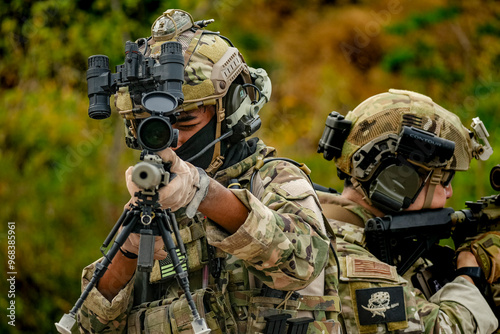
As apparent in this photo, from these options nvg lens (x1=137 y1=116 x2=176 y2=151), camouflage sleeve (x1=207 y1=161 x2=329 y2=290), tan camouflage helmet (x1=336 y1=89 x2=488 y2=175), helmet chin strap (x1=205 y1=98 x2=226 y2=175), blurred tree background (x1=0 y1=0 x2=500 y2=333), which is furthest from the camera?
blurred tree background (x1=0 y1=0 x2=500 y2=333)

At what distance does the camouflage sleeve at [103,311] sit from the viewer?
3.41 meters

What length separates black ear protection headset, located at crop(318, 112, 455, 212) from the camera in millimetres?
4418

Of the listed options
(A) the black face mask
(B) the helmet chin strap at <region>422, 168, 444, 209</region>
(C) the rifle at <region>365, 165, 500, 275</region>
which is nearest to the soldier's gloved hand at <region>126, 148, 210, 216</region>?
(A) the black face mask

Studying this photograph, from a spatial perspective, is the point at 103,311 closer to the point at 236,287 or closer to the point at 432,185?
the point at 236,287

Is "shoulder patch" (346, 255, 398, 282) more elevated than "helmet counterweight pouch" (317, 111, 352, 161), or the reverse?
"helmet counterweight pouch" (317, 111, 352, 161)

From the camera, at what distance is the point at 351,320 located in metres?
4.00

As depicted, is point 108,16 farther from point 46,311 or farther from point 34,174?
point 46,311

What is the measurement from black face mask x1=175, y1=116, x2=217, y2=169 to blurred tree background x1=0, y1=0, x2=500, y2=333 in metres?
5.05

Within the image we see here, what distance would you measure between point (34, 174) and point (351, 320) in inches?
245

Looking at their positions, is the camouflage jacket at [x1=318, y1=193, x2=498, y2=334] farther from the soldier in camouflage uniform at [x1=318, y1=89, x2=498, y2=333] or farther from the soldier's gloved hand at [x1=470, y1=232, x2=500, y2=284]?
the soldier's gloved hand at [x1=470, y1=232, x2=500, y2=284]
